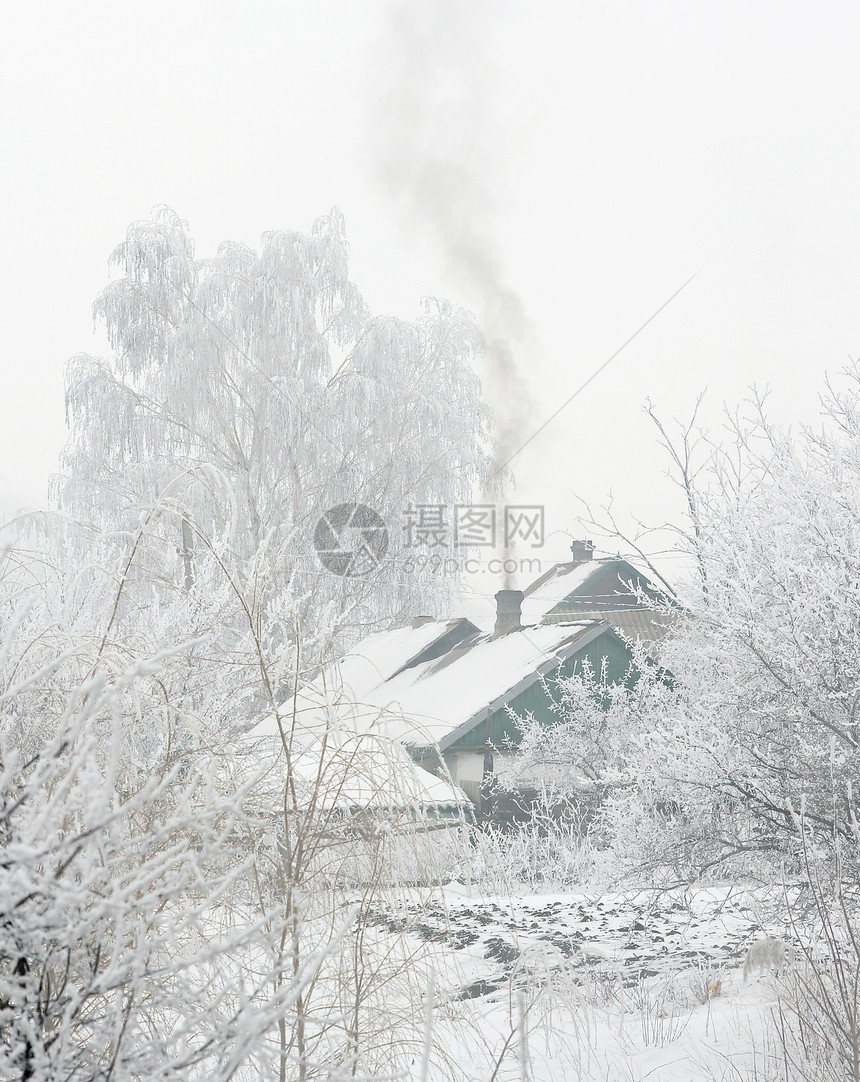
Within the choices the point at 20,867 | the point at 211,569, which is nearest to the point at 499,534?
the point at 211,569

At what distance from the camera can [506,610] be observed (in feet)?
50.0

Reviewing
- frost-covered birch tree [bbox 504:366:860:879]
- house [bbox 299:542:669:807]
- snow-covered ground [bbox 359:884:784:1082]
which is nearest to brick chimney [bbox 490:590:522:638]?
house [bbox 299:542:669:807]

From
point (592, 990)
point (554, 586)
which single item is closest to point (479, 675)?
point (592, 990)

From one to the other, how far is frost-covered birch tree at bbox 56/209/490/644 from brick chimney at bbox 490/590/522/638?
1585 millimetres

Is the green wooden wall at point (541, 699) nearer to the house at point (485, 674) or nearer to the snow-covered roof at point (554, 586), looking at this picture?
the house at point (485, 674)

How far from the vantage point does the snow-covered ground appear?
246cm

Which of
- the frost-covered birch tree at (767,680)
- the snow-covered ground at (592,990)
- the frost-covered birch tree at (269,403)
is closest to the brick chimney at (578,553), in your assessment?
the frost-covered birch tree at (269,403)

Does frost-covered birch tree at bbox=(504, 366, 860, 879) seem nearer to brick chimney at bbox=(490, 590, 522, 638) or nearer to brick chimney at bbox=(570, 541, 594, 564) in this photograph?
brick chimney at bbox=(490, 590, 522, 638)

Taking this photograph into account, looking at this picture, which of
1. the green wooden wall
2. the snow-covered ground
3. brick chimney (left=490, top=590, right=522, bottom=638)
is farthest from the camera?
brick chimney (left=490, top=590, right=522, bottom=638)

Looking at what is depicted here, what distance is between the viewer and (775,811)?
14.5 ft

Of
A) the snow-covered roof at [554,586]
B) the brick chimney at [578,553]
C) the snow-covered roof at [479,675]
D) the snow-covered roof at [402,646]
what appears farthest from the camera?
the brick chimney at [578,553]

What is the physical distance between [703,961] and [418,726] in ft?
13.7

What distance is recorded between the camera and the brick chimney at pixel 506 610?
15.1 m

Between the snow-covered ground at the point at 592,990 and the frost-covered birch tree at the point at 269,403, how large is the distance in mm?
7233
